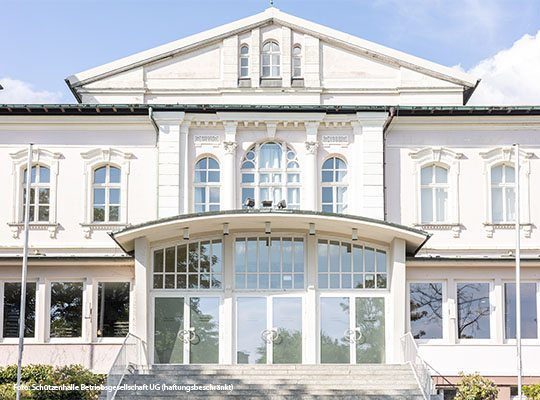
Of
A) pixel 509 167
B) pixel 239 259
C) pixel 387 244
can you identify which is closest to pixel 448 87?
pixel 509 167

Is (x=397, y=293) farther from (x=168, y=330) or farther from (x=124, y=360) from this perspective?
(x=124, y=360)

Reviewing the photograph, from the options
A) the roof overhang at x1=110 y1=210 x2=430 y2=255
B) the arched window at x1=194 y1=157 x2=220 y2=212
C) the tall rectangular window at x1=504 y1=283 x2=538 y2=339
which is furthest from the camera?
the arched window at x1=194 y1=157 x2=220 y2=212

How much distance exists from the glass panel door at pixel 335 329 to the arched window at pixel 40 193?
8.31 m

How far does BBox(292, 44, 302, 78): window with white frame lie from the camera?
25.9m

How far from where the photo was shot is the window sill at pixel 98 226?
24.4 m

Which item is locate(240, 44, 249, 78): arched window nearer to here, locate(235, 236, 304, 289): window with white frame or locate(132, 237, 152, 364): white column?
locate(235, 236, 304, 289): window with white frame

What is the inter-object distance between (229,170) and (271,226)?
2729 millimetres

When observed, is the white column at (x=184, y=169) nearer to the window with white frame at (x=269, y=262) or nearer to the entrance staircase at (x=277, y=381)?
the window with white frame at (x=269, y=262)

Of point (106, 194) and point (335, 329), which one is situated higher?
point (106, 194)

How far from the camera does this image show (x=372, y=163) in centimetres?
2450

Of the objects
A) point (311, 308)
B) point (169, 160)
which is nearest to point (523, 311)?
point (311, 308)

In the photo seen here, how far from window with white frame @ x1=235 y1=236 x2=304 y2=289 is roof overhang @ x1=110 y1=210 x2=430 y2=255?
33 centimetres

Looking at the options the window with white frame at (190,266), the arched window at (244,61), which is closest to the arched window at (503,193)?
the arched window at (244,61)

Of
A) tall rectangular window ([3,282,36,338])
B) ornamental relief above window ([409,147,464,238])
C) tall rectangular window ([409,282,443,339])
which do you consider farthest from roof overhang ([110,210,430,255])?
tall rectangular window ([3,282,36,338])
